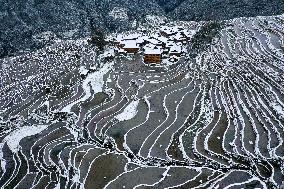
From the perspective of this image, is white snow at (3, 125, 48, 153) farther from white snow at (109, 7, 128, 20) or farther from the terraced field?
white snow at (109, 7, 128, 20)

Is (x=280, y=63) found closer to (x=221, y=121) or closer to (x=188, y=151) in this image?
(x=221, y=121)

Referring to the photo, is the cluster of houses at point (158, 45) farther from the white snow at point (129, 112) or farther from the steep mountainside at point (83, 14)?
the steep mountainside at point (83, 14)

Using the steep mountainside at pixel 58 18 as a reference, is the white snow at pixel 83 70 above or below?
below

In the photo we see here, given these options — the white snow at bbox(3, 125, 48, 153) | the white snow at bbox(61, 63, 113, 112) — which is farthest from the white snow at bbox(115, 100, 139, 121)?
the white snow at bbox(3, 125, 48, 153)

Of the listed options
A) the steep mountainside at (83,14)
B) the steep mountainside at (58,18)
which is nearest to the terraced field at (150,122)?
the steep mountainside at (83,14)

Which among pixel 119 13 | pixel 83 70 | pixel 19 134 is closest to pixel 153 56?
pixel 83 70

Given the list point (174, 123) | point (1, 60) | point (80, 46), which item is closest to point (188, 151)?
point (174, 123)
